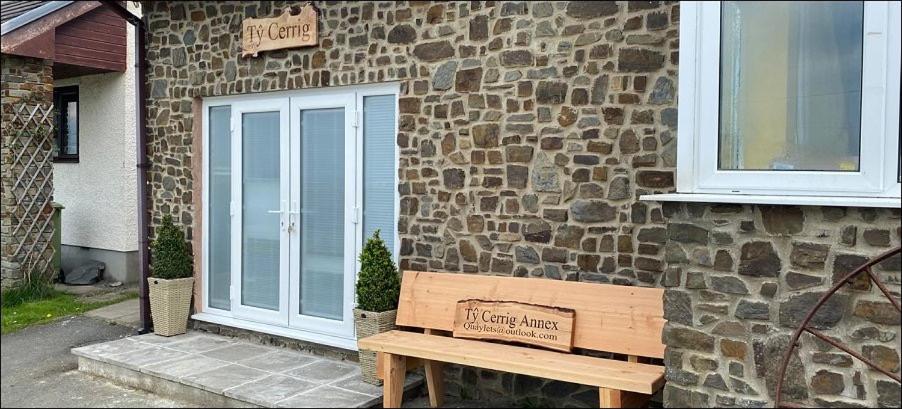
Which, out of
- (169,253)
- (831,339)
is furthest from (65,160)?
(831,339)

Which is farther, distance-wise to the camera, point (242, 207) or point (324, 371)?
point (242, 207)

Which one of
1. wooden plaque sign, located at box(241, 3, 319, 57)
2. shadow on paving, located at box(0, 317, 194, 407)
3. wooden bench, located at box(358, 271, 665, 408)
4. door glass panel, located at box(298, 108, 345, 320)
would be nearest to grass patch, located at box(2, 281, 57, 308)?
shadow on paving, located at box(0, 317, 194, 407)

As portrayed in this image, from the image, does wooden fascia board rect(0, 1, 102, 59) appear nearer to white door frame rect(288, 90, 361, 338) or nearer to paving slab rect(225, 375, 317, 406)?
white door frame rect(288, 90, 361, 338)

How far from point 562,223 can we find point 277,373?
2.47 metres

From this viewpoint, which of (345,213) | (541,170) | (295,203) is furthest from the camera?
(295,203)

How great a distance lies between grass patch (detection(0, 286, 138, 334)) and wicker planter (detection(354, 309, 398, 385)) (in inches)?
153

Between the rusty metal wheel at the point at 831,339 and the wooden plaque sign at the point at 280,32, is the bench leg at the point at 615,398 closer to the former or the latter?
the rusty metal wheel at the point at 831,339

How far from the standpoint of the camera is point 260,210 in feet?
22.9

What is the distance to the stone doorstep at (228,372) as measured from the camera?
206 inches

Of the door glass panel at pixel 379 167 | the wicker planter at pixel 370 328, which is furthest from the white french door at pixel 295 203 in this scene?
Answer: the wicker planter at pixel 370 328

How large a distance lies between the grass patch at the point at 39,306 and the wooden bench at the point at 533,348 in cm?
435

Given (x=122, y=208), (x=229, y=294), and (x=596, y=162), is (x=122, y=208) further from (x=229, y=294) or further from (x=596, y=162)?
(x=596, y=162)

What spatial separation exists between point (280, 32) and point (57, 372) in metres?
3.40

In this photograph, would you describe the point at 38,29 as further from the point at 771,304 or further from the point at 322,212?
the point at 771,304
